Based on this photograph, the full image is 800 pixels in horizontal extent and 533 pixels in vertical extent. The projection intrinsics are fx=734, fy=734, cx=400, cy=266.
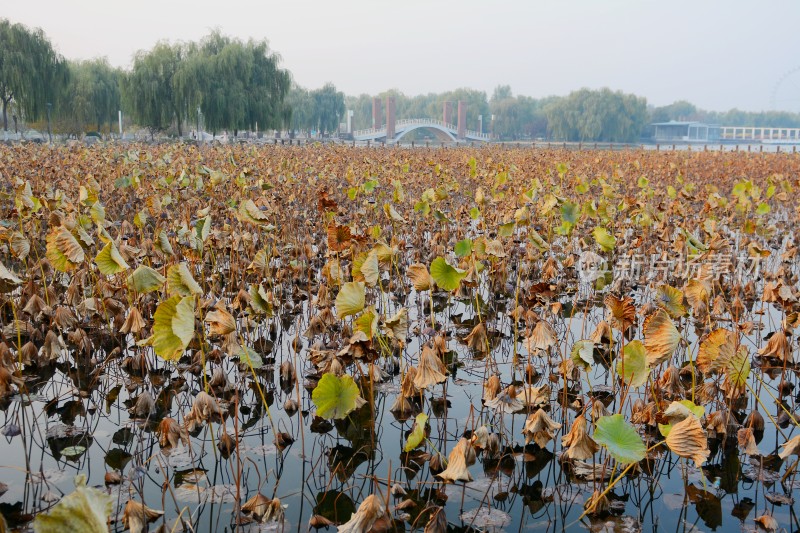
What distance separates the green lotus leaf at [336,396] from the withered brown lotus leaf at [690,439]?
95 cm

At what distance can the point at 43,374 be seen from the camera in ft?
10.6

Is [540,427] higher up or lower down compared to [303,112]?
lower down

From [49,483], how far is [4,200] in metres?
5.91

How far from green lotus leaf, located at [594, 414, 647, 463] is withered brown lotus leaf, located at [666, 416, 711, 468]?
81 millimetres

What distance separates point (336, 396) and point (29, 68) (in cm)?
2329

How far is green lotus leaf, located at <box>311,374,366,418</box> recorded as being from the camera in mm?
2291

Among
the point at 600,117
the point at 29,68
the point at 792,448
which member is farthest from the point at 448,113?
the point at 792,448

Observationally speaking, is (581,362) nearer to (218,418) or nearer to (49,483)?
(218,418)

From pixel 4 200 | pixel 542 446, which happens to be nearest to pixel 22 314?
pixel 542 446

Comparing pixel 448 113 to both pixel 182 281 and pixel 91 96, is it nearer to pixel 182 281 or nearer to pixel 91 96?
pixel 91 96

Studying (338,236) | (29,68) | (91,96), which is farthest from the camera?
(91,96)

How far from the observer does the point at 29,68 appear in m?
21.9

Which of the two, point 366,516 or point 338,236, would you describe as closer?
point 366,516

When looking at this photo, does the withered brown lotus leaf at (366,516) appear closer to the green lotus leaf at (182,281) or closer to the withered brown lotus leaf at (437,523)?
the withered brown lotus leaf at (437,523)
